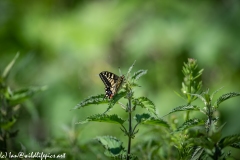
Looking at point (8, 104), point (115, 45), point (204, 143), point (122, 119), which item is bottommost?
point (204, 143)

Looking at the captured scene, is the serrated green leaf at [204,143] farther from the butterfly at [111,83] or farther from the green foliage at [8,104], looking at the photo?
the green foliage at [8,104]

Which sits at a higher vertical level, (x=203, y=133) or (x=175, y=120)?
(x=175, y=120)

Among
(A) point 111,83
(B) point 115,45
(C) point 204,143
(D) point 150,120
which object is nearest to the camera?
(C) point 204,143

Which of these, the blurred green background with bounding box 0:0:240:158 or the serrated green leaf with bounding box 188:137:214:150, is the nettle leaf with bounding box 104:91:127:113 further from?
the blurred green background with bounding box 0:0:240:158

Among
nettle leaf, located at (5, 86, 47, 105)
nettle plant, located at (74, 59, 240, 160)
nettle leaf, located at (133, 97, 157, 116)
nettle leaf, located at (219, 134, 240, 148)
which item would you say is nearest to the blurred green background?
nettle leaf, located at (5, 86, 47, 105)

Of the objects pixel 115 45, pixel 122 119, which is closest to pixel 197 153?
pixel 122 119

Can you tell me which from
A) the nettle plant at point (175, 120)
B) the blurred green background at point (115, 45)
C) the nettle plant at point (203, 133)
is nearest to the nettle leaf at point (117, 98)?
the nettle plant at point (175, 120)

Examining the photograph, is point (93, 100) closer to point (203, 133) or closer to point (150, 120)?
point (150, 120)
